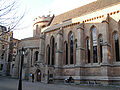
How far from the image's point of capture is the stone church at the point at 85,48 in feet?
78.1

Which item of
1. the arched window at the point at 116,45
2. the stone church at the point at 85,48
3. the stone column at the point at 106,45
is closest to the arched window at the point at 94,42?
the stone church at the point at 85,48

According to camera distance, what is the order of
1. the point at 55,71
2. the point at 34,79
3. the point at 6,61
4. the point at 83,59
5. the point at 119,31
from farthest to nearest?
the point at 6,61, the point at 34,79, the point at 55,71, the point at 83,59, the point at 119,31

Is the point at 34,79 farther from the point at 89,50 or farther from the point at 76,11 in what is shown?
the point at 76,11

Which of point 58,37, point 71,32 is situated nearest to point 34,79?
point 58,37

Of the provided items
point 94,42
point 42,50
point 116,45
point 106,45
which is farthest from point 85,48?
point 42,50

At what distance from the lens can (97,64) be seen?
25.4m

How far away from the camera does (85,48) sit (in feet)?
90.5

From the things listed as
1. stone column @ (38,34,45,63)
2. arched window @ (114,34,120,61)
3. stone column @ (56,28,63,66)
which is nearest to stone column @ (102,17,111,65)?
arched window @ (114,34,120,61)

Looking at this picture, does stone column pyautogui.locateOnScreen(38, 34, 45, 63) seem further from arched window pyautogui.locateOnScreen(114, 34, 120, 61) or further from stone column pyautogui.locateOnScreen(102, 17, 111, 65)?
arched window pyautogui.locateOnScreen(114, 34, 120, 61)

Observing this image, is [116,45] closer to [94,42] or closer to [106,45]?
[106,45]

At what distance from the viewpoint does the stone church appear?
2382 cm

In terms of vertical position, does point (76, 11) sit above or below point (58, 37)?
above

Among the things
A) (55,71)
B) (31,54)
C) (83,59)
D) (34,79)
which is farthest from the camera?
(31,54)

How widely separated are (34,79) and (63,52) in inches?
326
